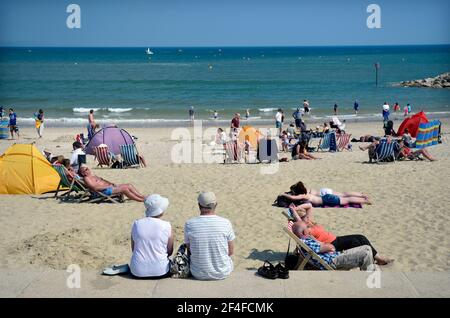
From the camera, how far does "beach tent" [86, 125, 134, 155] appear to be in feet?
50.4

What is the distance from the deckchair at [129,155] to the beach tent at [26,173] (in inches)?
103

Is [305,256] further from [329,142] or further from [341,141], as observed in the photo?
[341,141]

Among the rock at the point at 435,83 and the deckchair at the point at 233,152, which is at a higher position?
the rock at the point at 435,83

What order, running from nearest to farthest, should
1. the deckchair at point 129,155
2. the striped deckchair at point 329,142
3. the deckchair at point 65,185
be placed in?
the deckchair at point 65,185, the deckchair at point 129,155, the striped deckchair at point 329,142

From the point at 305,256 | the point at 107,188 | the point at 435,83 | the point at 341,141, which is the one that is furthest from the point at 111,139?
the point at 435,83

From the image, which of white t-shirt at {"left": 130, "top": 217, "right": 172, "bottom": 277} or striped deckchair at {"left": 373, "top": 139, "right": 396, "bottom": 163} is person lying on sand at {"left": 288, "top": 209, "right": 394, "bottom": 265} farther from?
striped deckchair at {"left": 373, "top": 139, "right": 396, "bottom": 163}

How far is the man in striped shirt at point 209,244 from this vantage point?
5113 millimetres

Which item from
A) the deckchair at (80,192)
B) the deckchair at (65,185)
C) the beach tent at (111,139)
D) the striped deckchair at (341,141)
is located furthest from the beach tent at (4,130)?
the striped deckchair at (341,141)

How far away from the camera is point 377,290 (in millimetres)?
4715

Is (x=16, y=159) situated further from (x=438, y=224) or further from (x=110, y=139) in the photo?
(x=438, y=224)

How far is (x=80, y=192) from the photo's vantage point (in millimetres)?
10289

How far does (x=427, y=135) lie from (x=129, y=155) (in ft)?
27.5

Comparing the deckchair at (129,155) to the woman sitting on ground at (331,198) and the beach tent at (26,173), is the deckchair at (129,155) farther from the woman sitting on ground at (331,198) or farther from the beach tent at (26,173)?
the woman sitting on ground at (331,198)

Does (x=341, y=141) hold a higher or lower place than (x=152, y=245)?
higher
